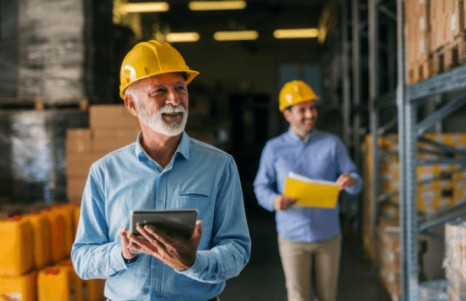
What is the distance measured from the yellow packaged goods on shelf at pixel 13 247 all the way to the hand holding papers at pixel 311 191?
2139 mm

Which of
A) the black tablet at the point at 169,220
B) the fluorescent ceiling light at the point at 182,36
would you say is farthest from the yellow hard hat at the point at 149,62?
the fluorescent ceiling light at the point at 182,36

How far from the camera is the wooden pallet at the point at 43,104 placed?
5.54 metres

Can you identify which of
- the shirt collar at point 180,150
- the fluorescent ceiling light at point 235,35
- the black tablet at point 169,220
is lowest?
the black tablet at point 169,220

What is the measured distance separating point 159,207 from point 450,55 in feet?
7.94

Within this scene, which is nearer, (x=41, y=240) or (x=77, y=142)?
(x=41, y=240)

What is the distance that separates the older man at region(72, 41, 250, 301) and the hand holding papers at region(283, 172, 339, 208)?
4.86 feet

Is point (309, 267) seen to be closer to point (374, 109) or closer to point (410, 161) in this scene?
point (410, 161)

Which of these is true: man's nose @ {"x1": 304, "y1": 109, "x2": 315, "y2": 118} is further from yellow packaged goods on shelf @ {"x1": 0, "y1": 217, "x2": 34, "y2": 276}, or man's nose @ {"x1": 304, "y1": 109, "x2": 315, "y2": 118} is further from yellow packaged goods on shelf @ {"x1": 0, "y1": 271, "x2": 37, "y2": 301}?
yellow packaged goods on shelf @ {"x1": 0, "y1": 271, "x2": 37, "y2": 301}

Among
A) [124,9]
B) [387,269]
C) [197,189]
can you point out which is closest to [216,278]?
[197,189]

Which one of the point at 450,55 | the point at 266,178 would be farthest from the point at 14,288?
the point at 450,55

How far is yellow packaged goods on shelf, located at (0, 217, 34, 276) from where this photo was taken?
3.22 meters

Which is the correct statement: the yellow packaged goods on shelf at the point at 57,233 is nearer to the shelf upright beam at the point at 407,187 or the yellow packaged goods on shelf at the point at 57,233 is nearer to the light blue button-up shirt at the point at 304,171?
the light blue button-up shirt at the point at 304,171

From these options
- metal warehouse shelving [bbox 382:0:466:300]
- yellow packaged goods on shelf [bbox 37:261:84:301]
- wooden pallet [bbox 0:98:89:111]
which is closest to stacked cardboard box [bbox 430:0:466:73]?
metal warehouse shelving [bbox 382:0:466:300]

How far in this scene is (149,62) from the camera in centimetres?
174
